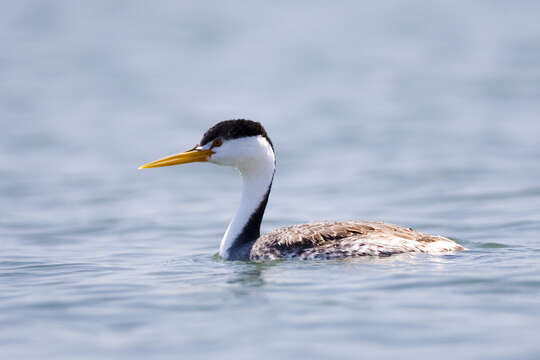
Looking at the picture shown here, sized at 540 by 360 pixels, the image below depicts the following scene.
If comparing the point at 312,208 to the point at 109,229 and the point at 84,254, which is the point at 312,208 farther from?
the point at 84,254

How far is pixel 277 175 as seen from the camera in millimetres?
20688

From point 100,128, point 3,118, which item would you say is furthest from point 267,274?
point 3,118

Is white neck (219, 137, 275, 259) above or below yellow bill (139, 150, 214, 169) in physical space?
below

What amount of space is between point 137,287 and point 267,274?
1433 mm

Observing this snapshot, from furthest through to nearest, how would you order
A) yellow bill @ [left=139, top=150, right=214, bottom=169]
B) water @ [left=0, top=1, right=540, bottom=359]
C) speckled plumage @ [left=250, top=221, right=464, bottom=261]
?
yellow bill @ [left=139, top=150, right=214, bottom=169], speckled plumage @ [left=250, top=221, right=464, bottom=261], water @ [left=0, top=1, right=540, bottom=359]

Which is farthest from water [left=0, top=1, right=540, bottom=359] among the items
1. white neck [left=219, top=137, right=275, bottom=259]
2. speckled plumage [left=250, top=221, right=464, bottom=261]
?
white neck [left=219, top=137, right=275, bottom=259]

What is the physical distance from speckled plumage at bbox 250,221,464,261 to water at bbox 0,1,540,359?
0.25 meters

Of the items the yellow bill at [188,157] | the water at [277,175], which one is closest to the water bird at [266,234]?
the yellow bill at [188,157]

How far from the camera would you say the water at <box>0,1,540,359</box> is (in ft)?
28.3

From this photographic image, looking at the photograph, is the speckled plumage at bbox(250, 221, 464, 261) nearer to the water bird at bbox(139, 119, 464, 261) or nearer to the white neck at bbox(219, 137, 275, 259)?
the water bird at bbox(139, 119, 464, 261)

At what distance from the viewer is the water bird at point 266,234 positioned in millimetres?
11094

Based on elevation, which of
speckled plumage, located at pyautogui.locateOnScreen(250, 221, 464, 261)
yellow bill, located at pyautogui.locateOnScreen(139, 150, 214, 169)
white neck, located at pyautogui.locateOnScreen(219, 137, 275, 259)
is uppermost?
yellow bill, located at pyautogui.locateOnScreen(139, 150, 214, 169)

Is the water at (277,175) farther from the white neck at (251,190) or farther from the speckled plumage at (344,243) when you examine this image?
the white neck at (251,190)

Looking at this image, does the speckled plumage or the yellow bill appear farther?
the yellow bill
